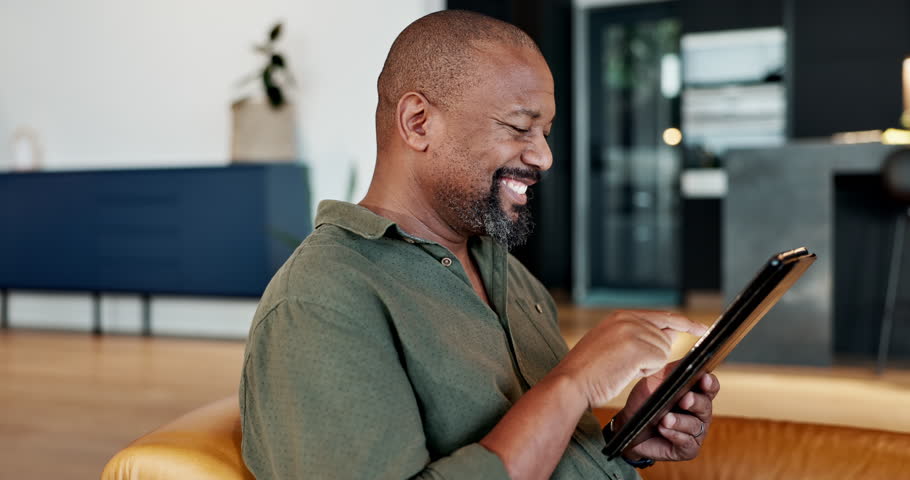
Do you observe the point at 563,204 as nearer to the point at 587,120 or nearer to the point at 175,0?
the point at 587,120

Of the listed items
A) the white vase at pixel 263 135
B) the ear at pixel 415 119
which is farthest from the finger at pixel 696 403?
the white vase at pixel 263 135

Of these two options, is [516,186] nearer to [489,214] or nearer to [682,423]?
[489,214]

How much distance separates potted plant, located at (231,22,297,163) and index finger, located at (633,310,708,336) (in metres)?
4.25

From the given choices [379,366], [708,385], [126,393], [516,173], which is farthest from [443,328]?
[126,393]

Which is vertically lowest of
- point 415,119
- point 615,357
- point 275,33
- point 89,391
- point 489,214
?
point 89,391

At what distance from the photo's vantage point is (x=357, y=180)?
16.3ft

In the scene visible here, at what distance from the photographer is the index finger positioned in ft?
3.14

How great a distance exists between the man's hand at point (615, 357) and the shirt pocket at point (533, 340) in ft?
0.67

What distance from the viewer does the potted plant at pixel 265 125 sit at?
→ 195 inches

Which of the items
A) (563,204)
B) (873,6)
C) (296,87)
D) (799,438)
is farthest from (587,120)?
(799,438)

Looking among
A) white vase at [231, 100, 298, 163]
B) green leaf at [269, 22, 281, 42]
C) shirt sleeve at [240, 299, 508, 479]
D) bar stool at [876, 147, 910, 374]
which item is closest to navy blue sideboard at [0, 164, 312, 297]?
white vase at [231, 100, 298, 163]

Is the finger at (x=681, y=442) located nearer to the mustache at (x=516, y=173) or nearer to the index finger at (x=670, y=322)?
the index finger at (x=670, y=322)

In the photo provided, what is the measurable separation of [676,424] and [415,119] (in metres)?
0.52

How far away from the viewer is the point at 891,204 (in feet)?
14.0
